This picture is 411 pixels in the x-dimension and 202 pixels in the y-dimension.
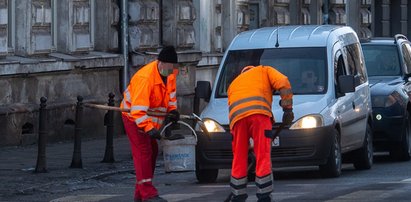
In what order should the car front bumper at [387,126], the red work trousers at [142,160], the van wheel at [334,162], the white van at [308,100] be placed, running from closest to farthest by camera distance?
1. the red work trousers at [142,160]
2. the white van at [308,100]
3. the van wheel at [334,162]
4. the car front bumper at [387,126]

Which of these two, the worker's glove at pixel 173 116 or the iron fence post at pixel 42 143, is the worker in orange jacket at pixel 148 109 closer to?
the worker's glove at pixel 173 116

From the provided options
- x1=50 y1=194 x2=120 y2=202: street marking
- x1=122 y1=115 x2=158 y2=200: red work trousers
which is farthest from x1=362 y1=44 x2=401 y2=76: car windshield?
x1=122 y1=115 x2=158 y2=200: red work trousers

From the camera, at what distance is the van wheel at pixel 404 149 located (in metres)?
21.0

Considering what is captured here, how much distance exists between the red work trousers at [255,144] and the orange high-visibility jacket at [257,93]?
0.07m

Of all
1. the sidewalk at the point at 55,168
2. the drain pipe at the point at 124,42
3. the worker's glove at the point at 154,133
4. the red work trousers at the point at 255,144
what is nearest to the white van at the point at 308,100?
the sidewalk at the point at 55,168

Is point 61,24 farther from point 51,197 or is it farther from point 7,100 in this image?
point 51,197

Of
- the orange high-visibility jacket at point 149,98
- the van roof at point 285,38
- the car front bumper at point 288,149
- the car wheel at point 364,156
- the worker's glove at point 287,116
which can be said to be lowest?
the car wheel at point 364,156

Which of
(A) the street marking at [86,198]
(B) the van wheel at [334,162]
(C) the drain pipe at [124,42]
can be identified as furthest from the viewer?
(C) the drain pipe at [124,42]

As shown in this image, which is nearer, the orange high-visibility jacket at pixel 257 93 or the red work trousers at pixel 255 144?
the red work trousers at pixel 255 144

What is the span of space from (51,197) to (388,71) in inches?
319

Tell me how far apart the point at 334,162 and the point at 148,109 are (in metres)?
4.05

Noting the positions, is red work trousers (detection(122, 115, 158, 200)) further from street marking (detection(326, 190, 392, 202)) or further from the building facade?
the building facade

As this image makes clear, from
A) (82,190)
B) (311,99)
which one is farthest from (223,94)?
(82,190)

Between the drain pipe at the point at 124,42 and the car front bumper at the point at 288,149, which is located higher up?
the drain pipe at the point at 124,42
